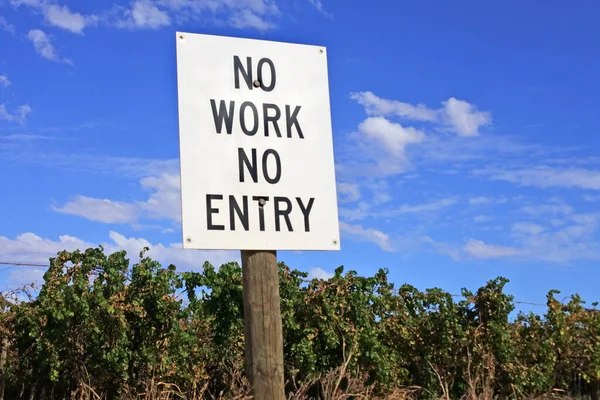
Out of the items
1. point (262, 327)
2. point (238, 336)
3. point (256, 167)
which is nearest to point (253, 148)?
point (256, 167)

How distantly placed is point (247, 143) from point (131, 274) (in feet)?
13.5

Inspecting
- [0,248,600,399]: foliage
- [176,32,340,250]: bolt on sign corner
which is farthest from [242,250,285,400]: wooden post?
[0,248,600,399]: foliage

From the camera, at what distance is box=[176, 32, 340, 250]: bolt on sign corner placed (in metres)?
3.84

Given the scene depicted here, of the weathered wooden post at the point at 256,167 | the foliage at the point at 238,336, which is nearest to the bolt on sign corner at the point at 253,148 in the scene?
the weathered wooden post at the point at 256,167

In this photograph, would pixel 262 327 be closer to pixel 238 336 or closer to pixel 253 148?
pixel 253 148

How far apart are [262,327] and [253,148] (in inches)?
39.7

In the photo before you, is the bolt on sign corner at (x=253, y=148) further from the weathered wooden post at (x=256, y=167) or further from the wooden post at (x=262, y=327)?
the wooden post at (x=262, y=327)

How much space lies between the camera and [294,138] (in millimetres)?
4074

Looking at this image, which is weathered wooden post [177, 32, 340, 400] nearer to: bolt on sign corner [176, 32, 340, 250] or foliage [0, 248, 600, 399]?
bolt on sign corner [176, 32, 340, 250]

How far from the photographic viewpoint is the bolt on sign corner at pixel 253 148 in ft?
12.6

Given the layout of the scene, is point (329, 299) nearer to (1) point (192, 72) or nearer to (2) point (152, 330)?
(2) point (152, 330)

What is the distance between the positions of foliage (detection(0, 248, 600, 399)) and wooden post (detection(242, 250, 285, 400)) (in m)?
2.77

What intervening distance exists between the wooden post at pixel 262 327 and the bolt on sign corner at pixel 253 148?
0.39ft

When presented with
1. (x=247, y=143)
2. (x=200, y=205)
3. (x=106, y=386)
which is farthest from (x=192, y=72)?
(x=106, y=386)
